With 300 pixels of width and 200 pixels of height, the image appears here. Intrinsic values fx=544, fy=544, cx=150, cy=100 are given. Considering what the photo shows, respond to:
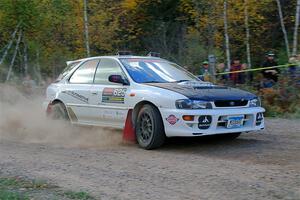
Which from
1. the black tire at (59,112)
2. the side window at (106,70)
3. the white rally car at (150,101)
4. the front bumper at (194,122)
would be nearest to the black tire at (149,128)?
the white rally car at (150,101)

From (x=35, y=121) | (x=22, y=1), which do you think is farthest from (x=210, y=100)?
(x=22, y=1)

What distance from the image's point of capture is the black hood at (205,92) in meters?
8.25

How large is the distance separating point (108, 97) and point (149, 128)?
3.98 ft

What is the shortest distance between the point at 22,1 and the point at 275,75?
13.8m

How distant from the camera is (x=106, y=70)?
385 inches

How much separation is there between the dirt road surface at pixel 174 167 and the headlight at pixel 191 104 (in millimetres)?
711

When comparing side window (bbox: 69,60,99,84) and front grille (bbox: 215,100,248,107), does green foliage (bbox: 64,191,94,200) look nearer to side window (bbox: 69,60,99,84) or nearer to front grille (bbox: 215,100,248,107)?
front grille (bbox: 215,100,248,107)

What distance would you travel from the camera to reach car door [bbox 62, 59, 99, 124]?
9.94 m

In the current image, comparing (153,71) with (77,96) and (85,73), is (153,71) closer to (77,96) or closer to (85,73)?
(85,73)

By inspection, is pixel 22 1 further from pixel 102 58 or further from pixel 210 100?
pixel 210 100

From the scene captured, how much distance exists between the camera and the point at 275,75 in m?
16.1

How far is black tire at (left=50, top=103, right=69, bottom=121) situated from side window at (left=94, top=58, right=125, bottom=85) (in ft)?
3.43

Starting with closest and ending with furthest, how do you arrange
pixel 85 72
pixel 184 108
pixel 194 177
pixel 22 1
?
pixel 194 177 → pixel 184 108 → pixel 85 72 → pixel 22 1

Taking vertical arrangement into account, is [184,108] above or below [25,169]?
above
